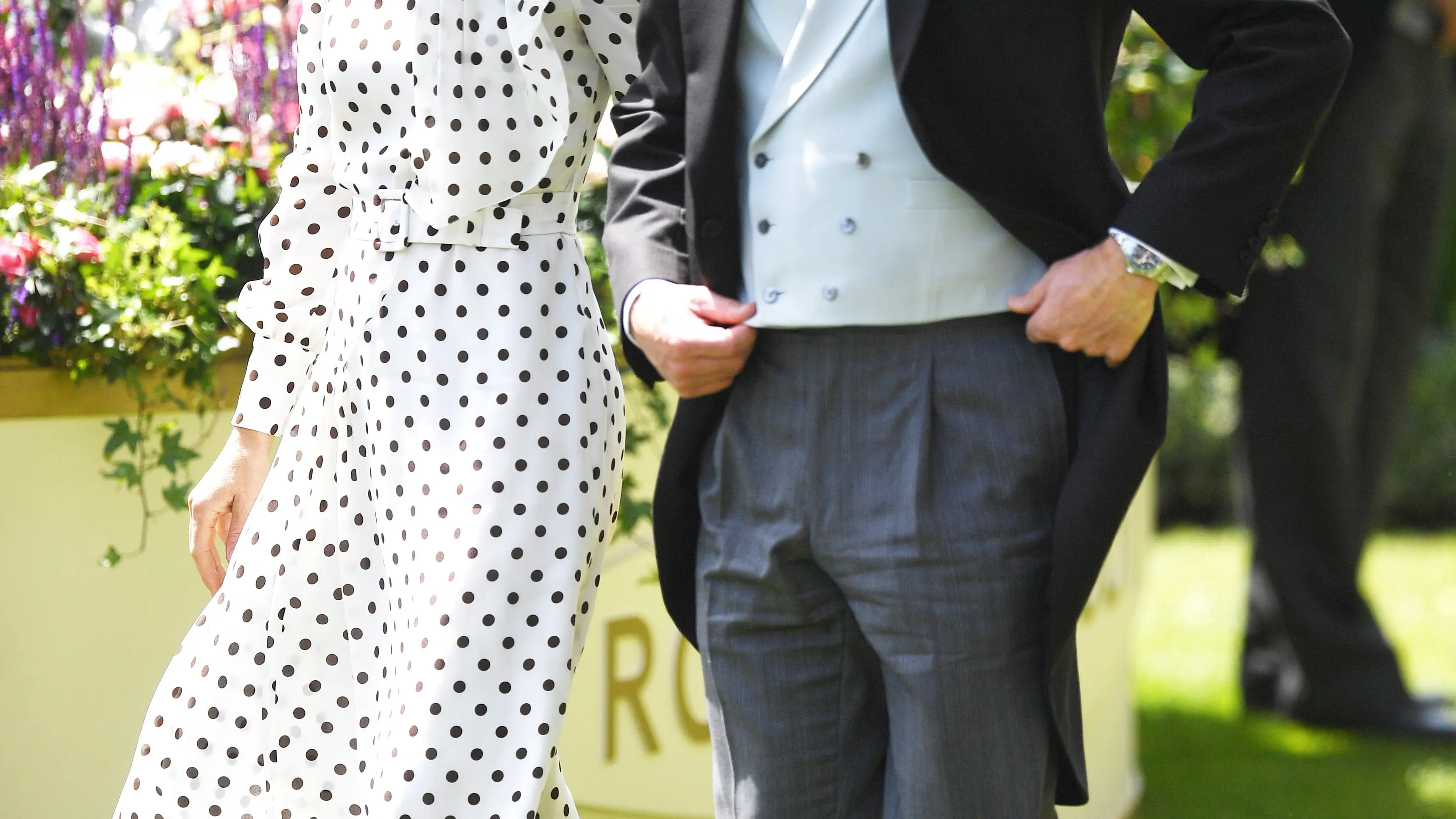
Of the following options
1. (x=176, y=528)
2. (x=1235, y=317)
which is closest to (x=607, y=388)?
(x=176, y=528)

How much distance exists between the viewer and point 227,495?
6.48ft

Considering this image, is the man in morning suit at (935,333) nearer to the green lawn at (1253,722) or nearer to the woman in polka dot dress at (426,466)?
the woman in polka dot dress at (426,466)

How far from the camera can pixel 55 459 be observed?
2414 mm

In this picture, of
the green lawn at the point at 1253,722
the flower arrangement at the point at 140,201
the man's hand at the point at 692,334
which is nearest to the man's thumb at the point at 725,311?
the man's hand at the point at 692,334

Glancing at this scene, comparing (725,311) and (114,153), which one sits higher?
(114,153)

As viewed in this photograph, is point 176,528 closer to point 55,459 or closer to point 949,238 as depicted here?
point 55,459

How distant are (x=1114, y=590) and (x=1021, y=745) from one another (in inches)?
89.9

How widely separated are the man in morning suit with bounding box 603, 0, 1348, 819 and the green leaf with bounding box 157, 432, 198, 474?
1.13 m

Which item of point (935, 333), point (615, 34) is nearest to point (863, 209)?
point (935, 333)

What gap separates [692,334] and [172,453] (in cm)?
119

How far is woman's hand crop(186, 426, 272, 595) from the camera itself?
197 cm

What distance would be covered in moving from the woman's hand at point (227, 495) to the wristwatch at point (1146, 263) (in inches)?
43.1

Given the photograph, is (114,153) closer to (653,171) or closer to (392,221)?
(392,221)

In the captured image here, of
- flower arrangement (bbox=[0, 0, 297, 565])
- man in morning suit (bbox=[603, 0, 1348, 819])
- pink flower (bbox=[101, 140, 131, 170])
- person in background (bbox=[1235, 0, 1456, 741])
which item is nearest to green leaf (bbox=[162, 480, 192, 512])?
flower arrangement (bbox=[0, 0, 297, 565])
